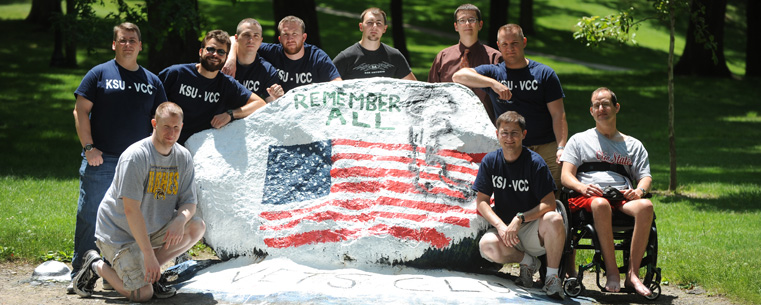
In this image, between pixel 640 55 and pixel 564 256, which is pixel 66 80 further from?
pixel 640 55

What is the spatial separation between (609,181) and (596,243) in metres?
0.53

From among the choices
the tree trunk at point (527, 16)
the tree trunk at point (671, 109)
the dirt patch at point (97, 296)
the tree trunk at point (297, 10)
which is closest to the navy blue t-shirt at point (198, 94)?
the dirt patch at point (97, 296)

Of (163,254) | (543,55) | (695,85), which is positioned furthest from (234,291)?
(543,55)

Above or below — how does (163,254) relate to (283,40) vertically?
below

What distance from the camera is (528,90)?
630cm

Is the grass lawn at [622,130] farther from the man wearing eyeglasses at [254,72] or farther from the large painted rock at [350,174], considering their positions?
the man wearing eyeglasses at [254,72]

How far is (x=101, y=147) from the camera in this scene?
19.2ft

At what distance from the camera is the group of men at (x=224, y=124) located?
17.4 ft

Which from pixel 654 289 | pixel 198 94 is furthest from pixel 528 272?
pixel 198 94

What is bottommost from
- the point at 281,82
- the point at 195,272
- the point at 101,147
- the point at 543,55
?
the point at 195,272

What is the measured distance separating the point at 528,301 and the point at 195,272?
259 centimetres

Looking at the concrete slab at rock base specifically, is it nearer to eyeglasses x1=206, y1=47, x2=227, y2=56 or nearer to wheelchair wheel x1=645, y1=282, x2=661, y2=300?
wheelchair wheel x1=645, y1=282, x2=661, y2=300

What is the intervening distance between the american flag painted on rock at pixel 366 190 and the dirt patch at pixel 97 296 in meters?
1.03

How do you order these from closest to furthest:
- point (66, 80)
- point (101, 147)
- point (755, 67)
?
point (101, 147)
point (66, 80)
point (755, 67)
